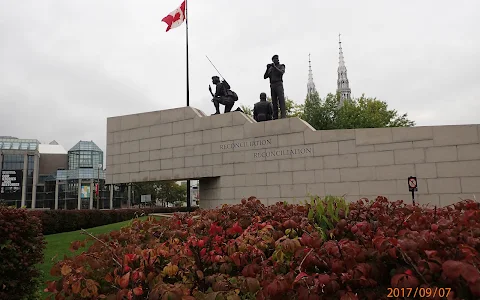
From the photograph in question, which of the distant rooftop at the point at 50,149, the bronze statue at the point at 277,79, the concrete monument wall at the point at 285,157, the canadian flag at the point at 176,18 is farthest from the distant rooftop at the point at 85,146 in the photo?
the bronze statue at the point at 277,79

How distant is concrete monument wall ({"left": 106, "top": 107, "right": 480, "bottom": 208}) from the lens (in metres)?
12.3

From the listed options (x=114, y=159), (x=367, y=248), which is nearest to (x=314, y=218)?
(x=367, y=248)

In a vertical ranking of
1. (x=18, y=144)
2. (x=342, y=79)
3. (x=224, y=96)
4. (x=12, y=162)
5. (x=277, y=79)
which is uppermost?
(x=342, y=79)

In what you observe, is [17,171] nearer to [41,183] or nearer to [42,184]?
[41,183]

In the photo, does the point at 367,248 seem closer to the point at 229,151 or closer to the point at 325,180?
the point at 325,180

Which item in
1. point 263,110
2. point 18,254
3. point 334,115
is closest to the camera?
point 18,254

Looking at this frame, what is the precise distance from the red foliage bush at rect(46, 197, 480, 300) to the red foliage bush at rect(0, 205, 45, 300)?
8.10ft

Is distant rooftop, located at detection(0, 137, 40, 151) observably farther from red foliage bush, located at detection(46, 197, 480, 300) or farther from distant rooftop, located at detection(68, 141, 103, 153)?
red foliage bush, located at detection(46, 197, 480, 300)

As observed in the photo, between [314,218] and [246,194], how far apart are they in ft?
34.2

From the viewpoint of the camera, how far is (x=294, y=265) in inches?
117

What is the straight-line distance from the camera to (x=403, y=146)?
12844 millimetres
